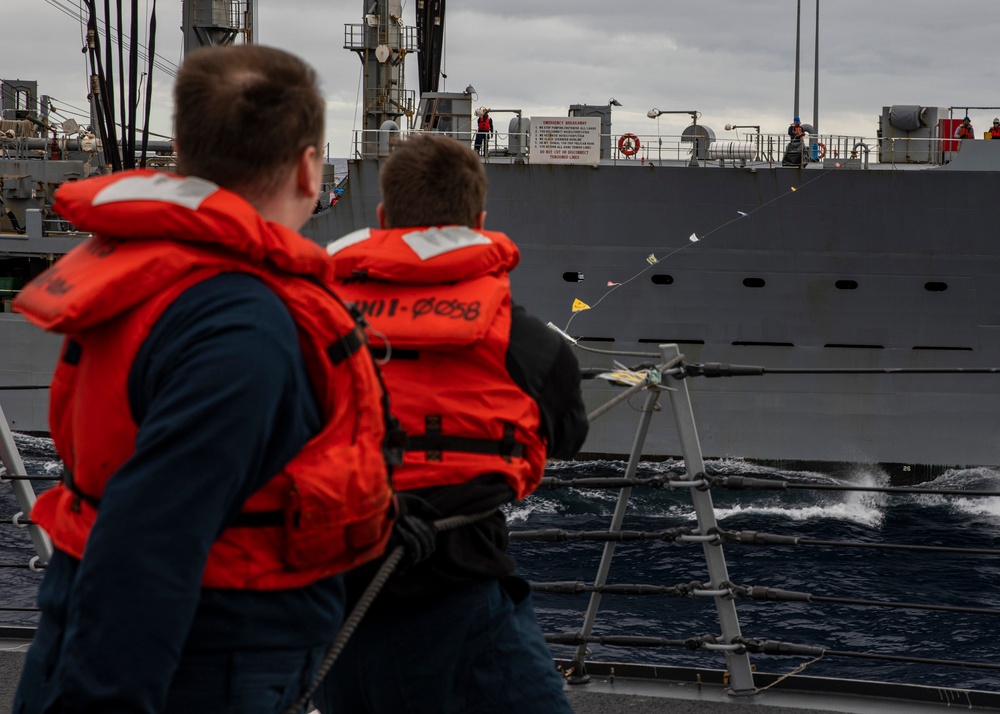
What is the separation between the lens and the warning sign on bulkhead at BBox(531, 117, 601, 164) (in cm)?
1599

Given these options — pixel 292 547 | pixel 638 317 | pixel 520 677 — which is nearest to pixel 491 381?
pixel 520 677

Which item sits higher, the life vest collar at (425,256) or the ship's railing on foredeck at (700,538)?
the life vest collar at (425,256)

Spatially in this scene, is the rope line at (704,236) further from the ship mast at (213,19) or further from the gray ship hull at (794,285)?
the ship mast at (213,19)

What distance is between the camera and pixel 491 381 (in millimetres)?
1940

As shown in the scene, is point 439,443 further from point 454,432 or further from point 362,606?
point 362,606

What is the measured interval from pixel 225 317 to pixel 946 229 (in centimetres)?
1579

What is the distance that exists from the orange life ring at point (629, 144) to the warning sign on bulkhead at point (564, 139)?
18.6 inches

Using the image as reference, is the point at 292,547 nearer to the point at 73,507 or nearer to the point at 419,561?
the point at 73,507

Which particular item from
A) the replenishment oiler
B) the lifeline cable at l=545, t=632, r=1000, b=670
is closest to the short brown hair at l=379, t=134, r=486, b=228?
the lifeline cable at l=545, t=632, r=1000, b=670

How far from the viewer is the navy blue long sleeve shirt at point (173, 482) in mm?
1201

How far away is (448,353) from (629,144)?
14975 mm

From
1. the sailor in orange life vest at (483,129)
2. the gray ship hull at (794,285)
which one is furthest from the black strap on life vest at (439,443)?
the sailor in orange life vest at (483,129)

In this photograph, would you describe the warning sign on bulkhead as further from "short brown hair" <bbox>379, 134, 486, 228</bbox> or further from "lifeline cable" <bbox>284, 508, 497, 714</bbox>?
"lifeline cable" <bbox>284, 508, 497, 714</bbox>

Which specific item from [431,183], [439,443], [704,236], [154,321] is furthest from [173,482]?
[704,236]
